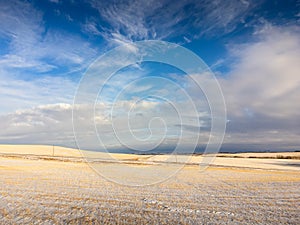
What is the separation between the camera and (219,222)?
8641 millimetres

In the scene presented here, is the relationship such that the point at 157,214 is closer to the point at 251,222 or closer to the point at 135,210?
the point at 135,210

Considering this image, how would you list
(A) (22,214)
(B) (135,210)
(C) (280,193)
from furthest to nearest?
(C) (280,193)
(B) (135,210)
(A) (22,214)

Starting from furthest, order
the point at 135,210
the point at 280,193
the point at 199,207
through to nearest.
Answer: the point at 280,193, the point at 199,207, the point at 135,210

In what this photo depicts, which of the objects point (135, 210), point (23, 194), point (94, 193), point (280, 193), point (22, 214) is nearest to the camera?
point (22, 214)

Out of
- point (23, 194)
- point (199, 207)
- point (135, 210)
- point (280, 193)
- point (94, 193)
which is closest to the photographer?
point (135, 210)

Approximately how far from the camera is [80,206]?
1045 centimetres

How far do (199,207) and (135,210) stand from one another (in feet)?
9.13

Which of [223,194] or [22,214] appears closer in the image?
[22,214]

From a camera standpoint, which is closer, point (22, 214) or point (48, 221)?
point (48, 221)

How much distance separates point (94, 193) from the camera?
13.7 meters

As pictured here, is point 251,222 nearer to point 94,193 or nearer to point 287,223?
A: point 287,223

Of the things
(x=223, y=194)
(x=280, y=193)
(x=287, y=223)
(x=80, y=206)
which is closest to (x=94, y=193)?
(x=80, y=206)

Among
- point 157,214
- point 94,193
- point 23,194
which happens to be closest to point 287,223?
point 157,214

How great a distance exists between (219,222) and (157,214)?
227 cm
